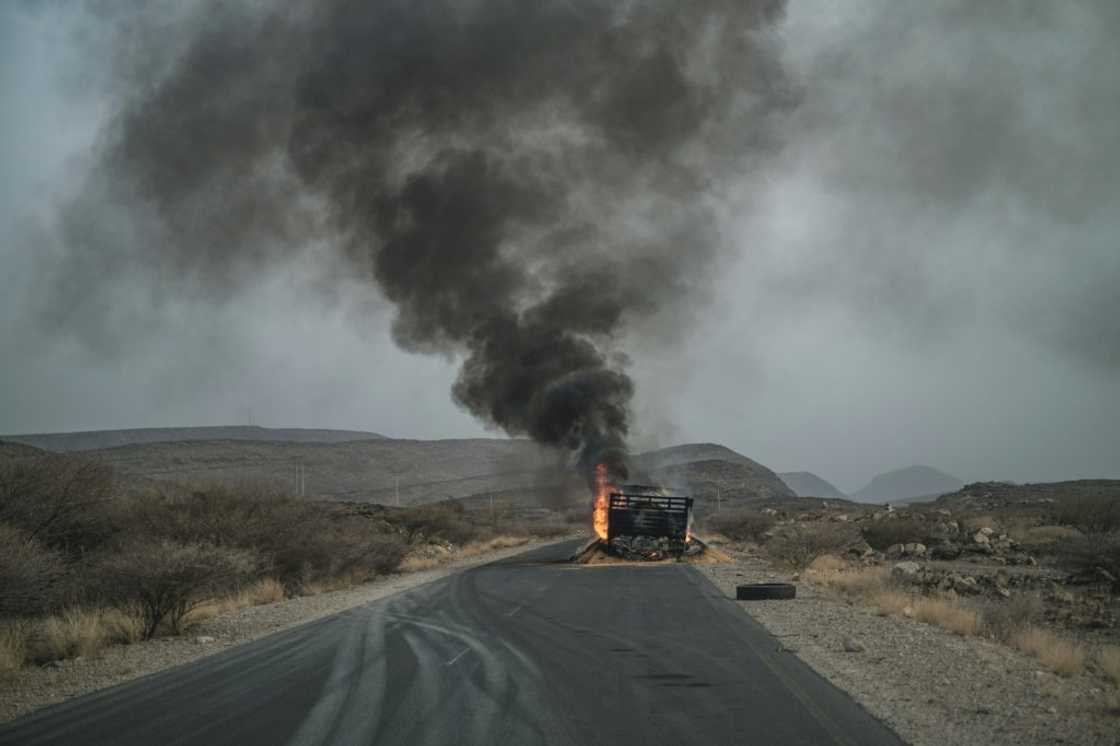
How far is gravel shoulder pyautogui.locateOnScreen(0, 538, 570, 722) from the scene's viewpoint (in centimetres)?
1098

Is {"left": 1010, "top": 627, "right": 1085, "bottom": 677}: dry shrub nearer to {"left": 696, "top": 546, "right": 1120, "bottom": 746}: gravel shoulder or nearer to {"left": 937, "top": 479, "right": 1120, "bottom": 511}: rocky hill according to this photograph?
{"left": 696, "top": 546, "right": 1120, "bottom": 746}: gravel shoulder

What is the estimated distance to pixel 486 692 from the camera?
9547mm

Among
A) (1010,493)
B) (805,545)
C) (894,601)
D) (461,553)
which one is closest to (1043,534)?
(805,545)

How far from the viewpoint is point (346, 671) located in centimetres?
1115

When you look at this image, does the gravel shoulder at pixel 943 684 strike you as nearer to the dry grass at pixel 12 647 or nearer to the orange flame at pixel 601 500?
the dry grass at pixel 12 647

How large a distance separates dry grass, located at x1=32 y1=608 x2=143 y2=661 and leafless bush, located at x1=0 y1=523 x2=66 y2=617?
394 mm

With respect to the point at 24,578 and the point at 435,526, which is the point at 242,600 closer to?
the point at 24,578

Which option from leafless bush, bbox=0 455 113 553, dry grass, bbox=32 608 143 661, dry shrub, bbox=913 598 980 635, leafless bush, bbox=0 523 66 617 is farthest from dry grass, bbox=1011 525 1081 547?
leafless bush, bbox=0 523 66 617

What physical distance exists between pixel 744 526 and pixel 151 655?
45.8 meters

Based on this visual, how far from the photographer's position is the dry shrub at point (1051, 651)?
11508 millimetres

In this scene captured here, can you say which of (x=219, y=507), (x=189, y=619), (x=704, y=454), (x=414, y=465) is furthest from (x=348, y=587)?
(x=704, y=454)

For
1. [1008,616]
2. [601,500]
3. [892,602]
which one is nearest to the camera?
[1008,616]

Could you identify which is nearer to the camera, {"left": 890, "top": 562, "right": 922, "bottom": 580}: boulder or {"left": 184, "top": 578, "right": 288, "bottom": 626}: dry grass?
{"left": 184, "top": 578, "right": 288, "bottom": 626}: dry grass

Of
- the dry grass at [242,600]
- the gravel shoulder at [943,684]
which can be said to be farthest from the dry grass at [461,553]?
the gravel shoulder at [943,684]
